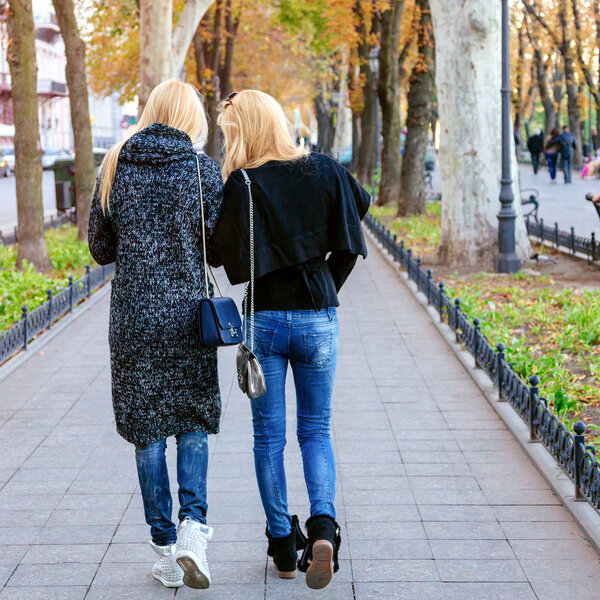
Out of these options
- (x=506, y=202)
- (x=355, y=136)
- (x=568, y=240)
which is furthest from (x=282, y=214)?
(x=355, y=136)

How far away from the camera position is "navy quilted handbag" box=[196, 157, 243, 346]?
13.2 feet

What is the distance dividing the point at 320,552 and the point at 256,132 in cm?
156

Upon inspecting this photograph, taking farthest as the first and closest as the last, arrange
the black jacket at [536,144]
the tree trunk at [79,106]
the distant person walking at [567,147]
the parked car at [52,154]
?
the parked car at [52,154] → the black jacket at [536,144] → the distant person walking at [567,147] → the tree trunk at [79,106]

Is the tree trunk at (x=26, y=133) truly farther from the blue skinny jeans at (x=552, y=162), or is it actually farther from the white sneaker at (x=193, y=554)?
the blue skinny jeans at (x=552, y=162)

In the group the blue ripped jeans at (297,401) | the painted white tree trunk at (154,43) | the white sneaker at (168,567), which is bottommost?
the white sneaker at (168,567)

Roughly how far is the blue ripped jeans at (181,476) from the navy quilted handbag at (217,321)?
0.43 m

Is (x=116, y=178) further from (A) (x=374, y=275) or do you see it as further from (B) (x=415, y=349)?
(A) (x=374, y=275)

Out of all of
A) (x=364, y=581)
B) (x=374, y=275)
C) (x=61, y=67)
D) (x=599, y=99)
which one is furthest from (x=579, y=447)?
(x=61, y=67)

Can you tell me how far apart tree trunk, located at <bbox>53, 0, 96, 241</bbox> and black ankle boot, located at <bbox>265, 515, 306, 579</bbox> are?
47.1 ft

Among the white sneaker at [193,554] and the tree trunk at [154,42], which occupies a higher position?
the tree trunk at [154,42]

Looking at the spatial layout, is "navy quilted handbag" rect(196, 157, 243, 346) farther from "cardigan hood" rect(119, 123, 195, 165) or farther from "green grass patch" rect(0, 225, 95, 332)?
"green grass patch" rect(0, 225, 95, 332)

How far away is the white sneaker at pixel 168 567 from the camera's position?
4344 millimetres

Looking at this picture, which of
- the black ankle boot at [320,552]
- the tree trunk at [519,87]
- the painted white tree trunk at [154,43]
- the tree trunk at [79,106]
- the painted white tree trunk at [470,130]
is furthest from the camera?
the tree trunk at [519,87]

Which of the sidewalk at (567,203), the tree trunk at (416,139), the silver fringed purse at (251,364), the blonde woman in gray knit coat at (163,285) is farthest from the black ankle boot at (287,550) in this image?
the tree trunk at (416,139)
